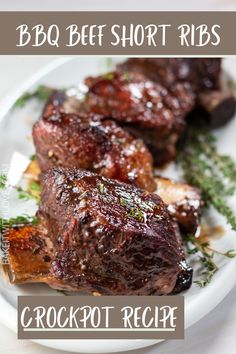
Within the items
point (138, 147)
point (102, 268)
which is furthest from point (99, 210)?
point (138, 147)

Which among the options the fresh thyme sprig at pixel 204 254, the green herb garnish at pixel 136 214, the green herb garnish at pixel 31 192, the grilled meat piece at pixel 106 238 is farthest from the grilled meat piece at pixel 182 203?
the green herb garnish at pixel 31 192

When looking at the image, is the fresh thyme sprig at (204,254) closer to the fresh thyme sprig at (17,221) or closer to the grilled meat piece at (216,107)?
the fresh thyme sprig at (17,221)

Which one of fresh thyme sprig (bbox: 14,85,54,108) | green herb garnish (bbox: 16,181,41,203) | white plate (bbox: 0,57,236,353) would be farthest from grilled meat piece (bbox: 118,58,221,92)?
green herb garnish (bbox: 16,181,41,203)

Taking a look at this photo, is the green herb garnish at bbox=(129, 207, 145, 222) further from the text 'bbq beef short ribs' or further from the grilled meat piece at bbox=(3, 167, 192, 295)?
the text 'bbq beef short ribs'

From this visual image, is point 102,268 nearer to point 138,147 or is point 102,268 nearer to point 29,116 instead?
point 138,147

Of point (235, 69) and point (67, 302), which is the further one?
point (235, 69)

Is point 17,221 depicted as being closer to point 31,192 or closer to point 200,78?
point 31,192
